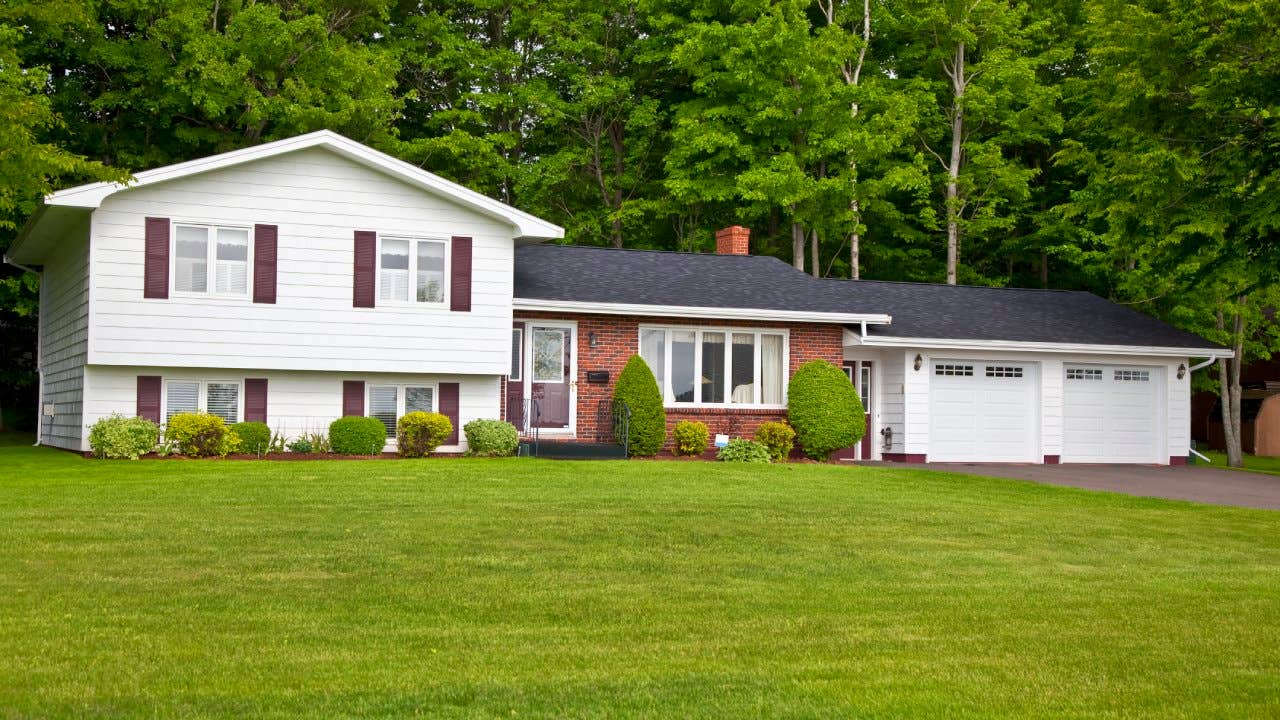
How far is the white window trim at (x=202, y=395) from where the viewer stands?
21.0 meters

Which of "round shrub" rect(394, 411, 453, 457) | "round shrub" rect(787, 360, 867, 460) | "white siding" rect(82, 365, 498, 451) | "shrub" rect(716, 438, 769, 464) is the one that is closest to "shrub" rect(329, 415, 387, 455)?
"round shrub" rect(394, 411, 453, 457)

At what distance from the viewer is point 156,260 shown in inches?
804

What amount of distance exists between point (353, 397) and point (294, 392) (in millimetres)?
983

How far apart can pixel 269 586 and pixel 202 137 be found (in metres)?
23.4

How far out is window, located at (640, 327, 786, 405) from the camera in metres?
23.6

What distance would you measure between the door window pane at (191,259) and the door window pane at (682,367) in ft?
27.1

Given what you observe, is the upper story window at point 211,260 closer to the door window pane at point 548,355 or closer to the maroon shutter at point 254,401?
the maroon shutter at point 254,401

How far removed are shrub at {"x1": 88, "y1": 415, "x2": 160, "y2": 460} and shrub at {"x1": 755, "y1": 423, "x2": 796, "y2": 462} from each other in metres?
10.3

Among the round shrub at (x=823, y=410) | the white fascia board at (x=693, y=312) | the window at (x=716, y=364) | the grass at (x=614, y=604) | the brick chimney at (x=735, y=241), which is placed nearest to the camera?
the grass at (x=614, y=604)

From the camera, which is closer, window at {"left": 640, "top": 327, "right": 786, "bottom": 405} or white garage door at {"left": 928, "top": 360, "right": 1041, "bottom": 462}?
window at {"left": 640, "top": 327, "right": 786, "bottom": 405}

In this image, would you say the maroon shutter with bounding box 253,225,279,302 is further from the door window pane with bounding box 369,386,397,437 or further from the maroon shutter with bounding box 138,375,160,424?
the door window pane with bounding box 369,386,397,437

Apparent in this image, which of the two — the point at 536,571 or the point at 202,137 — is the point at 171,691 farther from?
the point at 202,137

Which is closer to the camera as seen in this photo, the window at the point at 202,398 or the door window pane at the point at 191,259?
the door window pane at the point at 191,259

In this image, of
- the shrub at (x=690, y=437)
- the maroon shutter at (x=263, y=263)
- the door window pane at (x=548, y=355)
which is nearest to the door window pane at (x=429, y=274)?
the door window pane at (x=548, y=355)
